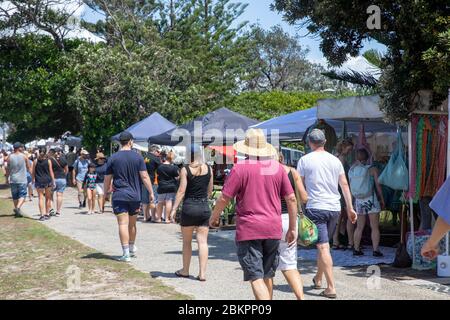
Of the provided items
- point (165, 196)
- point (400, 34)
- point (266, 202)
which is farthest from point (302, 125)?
point (266, 202)

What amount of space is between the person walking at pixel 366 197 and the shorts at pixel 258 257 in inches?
169

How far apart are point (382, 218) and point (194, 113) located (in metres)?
16.7

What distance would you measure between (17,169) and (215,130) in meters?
4.71

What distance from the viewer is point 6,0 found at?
29453mm

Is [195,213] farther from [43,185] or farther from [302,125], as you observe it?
[43,185]

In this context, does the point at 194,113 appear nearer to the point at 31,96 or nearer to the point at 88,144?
the point at 88,144

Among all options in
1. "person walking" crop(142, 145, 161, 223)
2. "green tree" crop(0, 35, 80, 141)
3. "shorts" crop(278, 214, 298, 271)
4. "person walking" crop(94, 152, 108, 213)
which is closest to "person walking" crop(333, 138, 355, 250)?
"shorts" crop(278, 214, 298, 271)

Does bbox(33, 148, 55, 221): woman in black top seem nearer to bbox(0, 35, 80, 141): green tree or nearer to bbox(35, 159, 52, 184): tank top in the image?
bbox(35, 159, 52, 184): tank top

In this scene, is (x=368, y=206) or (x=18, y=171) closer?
(x=368, y=206)

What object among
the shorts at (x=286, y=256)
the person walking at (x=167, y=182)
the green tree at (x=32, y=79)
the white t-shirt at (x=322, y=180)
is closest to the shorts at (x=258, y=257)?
the shorts at (x=286, y=256)

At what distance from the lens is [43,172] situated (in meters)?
15.0

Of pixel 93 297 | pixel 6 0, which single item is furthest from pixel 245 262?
pixel 6 0

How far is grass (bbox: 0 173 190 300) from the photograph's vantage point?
7.19 m

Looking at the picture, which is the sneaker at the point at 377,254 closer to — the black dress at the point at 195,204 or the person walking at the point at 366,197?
the person walking at the point at 366,197
